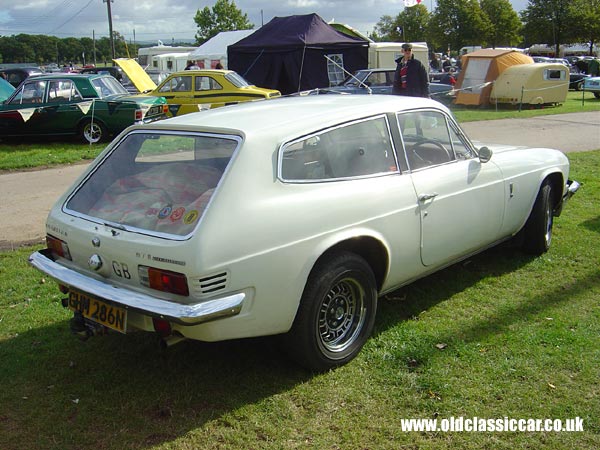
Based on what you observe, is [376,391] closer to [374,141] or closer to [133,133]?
[374,141]

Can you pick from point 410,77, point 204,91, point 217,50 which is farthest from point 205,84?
point 217,50

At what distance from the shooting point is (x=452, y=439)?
279 centimetres

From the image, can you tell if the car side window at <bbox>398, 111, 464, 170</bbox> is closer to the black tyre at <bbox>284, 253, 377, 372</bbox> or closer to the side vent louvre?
the black tyre at <bbox>284, 253, 377, 372</bbox>

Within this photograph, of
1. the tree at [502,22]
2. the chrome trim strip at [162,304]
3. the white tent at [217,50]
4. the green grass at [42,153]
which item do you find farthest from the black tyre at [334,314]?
the tree at [502,22]

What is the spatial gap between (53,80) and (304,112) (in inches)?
431

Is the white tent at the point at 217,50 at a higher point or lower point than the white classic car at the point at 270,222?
higher

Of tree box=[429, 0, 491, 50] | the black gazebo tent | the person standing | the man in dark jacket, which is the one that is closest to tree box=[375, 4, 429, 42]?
tree box=[429, 0, 491, 50]

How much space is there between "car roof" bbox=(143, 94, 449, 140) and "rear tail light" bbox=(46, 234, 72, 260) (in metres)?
0.91

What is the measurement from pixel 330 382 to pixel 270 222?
101 cm

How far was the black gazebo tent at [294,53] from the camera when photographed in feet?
61.8

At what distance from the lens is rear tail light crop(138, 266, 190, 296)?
2758 millimetres

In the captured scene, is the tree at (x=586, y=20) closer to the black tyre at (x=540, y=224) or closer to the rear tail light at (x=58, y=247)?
the black tyre at (x=540, y=224)

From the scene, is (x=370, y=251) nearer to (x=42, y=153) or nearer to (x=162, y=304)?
(x=162, y=304)

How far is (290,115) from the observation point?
3.59m
